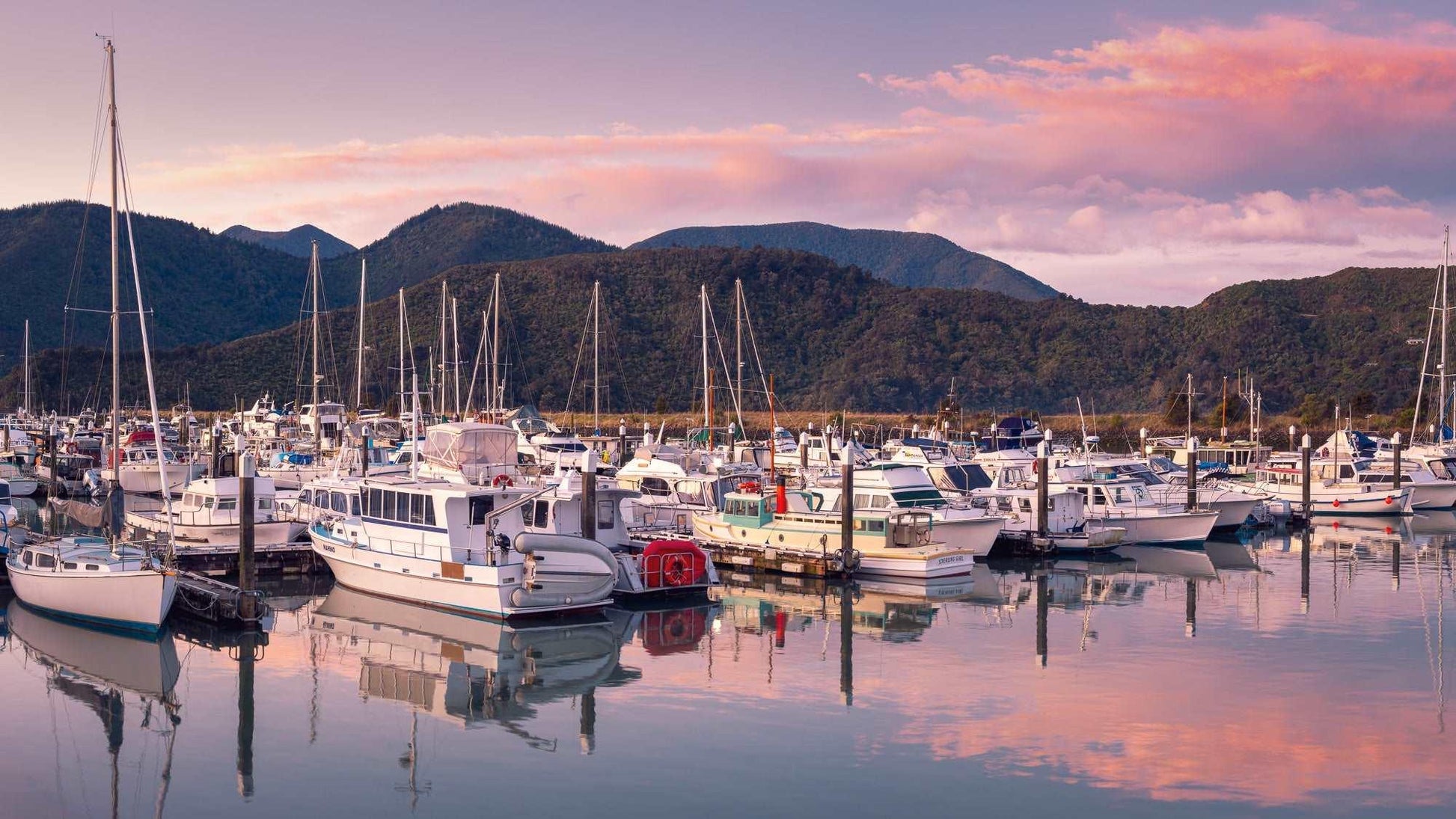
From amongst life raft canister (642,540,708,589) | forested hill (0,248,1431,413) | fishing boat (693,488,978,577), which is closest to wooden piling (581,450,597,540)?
life raft canister (642,540,708,589)

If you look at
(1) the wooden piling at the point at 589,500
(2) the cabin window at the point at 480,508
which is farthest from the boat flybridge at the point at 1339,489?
(2) the cabin window at the point at 480,508

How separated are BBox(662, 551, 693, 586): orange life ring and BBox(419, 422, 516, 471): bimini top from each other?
4848 millimetres

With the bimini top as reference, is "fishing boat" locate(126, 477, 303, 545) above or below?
below

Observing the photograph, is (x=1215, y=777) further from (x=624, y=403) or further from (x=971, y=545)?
(x=624, y=403)

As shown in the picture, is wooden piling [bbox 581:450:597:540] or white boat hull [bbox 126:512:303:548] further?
white boat hull [bbox 126:512:303:548]

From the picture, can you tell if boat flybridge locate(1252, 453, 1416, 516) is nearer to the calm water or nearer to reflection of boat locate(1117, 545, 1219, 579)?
reflection of boat locate(1117, 545, 1219, 579)

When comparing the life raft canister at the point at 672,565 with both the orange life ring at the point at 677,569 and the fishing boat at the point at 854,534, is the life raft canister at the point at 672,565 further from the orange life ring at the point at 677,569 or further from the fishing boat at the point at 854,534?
the fishing boat at the point at 854,534

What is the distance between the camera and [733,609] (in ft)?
102

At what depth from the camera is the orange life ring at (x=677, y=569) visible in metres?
31.6

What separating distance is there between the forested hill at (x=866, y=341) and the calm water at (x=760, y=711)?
77619 millimetres

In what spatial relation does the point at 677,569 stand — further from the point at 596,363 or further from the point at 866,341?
the point at 866,341

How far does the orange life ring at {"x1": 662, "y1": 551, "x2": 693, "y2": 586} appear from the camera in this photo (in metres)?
31.6

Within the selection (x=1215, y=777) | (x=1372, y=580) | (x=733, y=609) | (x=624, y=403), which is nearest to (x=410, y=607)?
(x=733, y=609)

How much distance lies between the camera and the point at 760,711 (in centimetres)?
2169
